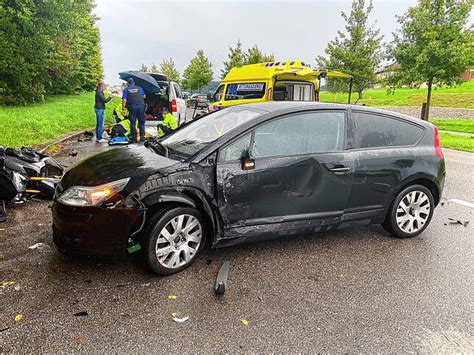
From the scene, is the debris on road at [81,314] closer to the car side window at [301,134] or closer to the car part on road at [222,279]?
the car part on road at [222,279]

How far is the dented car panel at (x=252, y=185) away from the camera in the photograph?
116 inches

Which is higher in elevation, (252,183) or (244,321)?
(252,183)

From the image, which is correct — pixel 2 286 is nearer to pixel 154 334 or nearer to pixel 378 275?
pixel 154 334

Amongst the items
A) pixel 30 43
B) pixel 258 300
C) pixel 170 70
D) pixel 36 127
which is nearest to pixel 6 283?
pixel 258 300

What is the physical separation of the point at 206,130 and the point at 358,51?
18166mm

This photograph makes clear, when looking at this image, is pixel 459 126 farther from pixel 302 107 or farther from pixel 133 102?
pixel 302 107

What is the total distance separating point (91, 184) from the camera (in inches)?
118

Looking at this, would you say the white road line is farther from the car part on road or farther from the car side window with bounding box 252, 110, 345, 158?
the car part on road

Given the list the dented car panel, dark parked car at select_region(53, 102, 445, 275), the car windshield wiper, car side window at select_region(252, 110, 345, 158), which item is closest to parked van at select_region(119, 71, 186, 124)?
the car windshield wiper


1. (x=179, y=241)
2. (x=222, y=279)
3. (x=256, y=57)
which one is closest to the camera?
(x=222, y=279)

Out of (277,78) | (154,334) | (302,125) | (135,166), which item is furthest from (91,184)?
(277,78)

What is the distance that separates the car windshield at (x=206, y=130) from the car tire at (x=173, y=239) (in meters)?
0.64

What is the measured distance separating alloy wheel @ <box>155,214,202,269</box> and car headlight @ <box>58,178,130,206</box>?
53 cm

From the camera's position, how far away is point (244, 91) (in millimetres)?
10898
